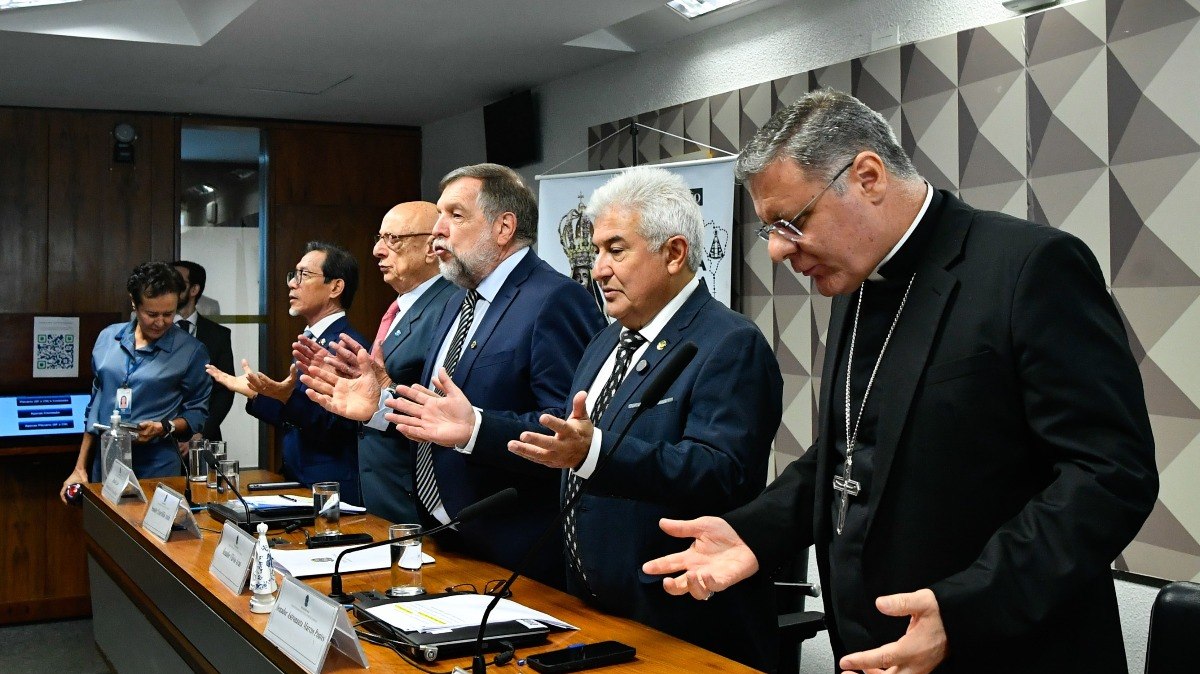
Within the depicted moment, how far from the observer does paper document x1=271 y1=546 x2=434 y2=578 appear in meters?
2.27

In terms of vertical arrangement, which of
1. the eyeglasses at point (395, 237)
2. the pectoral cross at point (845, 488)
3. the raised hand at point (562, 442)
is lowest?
the pectoral cross at point (845, 488)

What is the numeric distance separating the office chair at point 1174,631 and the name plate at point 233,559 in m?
1.57

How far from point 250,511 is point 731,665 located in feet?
5.48

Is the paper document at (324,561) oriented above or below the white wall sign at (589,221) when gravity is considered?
below

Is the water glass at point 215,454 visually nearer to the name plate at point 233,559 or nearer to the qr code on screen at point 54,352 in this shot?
the name plate at point 233,559

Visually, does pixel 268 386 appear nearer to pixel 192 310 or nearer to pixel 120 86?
pixel 192 310

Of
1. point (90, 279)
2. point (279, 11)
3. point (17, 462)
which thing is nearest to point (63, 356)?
point (17, 462)

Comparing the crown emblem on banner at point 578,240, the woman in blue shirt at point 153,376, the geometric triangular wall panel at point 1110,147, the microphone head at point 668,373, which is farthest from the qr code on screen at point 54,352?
the microphone head at point 668,373

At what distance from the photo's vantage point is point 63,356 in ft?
19.1

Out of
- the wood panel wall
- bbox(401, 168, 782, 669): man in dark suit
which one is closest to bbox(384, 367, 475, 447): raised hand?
bbox(401, 168, 782, 669): man in dark suit

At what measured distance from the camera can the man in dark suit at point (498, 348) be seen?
242cm

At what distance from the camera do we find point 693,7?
189 inches

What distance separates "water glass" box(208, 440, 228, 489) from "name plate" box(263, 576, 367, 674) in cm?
169

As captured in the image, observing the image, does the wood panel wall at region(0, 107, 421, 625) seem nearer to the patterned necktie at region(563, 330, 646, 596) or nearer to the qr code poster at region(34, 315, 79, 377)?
the qr code poster at region(34, 315, 79, 377)
